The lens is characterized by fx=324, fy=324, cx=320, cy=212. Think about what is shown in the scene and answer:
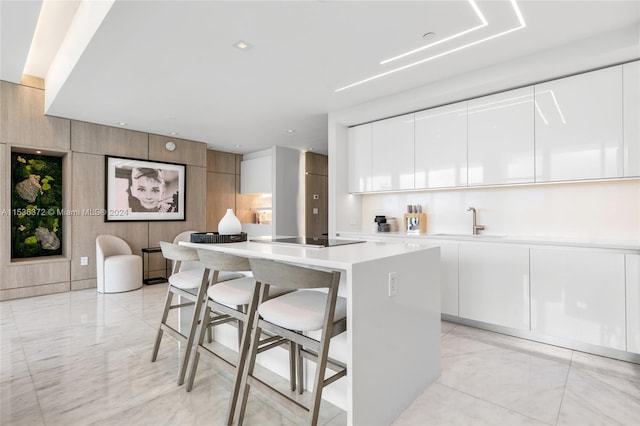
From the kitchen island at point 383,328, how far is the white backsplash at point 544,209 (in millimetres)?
1751

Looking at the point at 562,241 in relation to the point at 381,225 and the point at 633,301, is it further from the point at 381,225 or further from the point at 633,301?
the point at 381,225

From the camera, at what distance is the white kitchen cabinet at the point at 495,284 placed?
288 cm

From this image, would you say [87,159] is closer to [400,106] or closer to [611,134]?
[400,106]

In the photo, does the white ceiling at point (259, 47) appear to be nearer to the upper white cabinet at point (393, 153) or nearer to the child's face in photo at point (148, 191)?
the upper white cabinet at point (393, 153)

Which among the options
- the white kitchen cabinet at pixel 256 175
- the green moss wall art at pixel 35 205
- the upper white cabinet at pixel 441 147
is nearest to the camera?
the upper white cabinet at pixel 441 147

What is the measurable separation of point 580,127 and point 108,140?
20.0ft

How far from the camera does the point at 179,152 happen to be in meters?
5.99

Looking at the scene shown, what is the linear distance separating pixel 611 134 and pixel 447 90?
1.38 metres

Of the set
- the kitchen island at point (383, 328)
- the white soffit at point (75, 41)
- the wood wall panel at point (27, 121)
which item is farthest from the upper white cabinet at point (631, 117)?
the wood wall panel at point (27, 121)

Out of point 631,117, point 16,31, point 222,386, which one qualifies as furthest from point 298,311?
point 16,31

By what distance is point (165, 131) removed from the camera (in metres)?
5.48

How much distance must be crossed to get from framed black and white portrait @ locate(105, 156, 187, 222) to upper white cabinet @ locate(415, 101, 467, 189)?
4.31 meters

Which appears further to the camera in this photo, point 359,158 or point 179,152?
point 179,152

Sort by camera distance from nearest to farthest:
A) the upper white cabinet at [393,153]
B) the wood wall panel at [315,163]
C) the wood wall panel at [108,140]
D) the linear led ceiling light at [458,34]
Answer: the linear led ceiling light at [458,34]
the upper white cabinet at [393,153]
the wood wall panel at [108,140]
the wood wall panel at [315,163]
